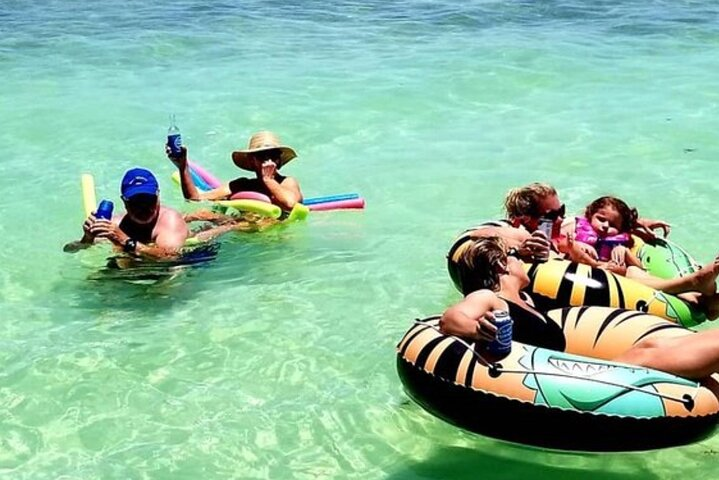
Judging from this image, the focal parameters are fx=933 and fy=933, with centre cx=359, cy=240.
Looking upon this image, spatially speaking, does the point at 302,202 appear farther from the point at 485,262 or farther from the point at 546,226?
the point at 485,262

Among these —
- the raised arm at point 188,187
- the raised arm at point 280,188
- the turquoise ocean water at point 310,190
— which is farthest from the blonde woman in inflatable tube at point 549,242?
the raised arm at point 188,187

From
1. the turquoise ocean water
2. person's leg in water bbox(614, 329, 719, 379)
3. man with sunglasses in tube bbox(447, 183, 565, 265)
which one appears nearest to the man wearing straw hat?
the turquoise ocean water

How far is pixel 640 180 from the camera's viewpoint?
28.7 feet

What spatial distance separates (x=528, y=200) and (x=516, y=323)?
52.2 inches

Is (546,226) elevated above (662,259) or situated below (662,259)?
above

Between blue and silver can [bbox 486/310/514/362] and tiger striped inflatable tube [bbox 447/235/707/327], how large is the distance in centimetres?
110

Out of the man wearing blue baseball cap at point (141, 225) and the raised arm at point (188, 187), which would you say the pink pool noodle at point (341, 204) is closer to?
the raised arm at point (188, 187)

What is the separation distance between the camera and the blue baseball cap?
575cm

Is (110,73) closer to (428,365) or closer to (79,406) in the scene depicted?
(79,406)

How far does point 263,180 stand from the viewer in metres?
7.02

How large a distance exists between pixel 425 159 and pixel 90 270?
406 centimetres

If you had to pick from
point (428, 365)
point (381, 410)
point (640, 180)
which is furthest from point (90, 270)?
point (640, 180)

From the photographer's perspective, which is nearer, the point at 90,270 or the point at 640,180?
the point at 90,270

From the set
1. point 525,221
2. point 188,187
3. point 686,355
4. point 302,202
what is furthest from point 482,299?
point 188,187
